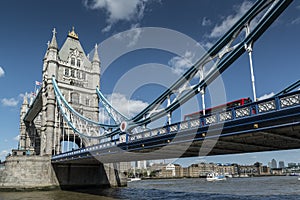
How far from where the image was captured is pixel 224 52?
15.0 m

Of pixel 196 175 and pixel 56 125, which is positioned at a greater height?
pixel 56 125

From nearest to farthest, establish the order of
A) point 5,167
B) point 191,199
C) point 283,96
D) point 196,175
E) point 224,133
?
point 283,96 → point 224,133 → point 191,199 → point 5,167 → point 196,175

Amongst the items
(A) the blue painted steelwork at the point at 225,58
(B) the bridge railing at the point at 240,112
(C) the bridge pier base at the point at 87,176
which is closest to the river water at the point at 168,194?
(C) the bridge pier base at the point at 87,176

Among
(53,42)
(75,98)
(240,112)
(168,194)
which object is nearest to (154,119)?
(240,112)

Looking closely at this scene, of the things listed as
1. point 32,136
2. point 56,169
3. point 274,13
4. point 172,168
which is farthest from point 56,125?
point 172,168

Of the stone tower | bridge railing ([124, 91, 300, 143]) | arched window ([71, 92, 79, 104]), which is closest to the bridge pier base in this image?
the stone tower

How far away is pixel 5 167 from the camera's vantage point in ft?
107

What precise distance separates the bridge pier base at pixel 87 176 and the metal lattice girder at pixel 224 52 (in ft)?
63.8

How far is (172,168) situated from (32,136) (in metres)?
98.3

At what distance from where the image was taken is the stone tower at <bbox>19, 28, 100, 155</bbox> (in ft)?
134

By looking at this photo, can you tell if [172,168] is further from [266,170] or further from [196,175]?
[266,170]

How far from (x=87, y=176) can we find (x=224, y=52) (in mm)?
28727

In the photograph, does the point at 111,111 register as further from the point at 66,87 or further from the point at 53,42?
the point at 53,42

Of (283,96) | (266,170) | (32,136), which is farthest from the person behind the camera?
(266,170)
